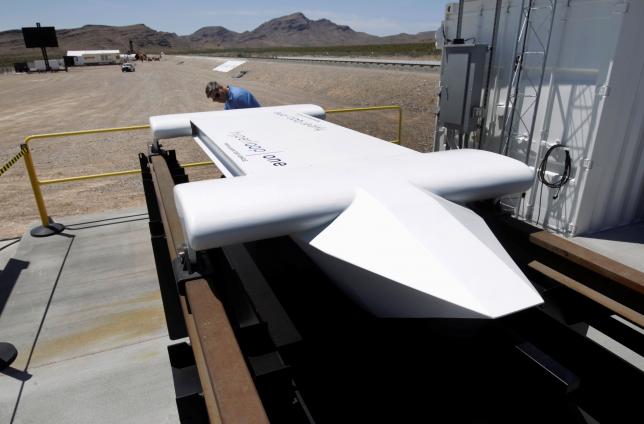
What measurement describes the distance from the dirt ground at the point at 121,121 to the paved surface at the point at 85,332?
2257 millimetres

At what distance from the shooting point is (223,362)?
1540mm

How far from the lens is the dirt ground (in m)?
8.34

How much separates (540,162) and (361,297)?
389 centimetres

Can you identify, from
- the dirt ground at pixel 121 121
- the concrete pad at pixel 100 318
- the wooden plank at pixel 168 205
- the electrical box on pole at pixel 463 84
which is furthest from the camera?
the dirt ground at pixel 121 121

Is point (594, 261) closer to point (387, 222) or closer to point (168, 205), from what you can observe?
point (387, 222)

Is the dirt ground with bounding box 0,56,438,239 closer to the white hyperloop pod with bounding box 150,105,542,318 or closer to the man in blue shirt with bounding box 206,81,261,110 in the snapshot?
the man in blue shirt with bounding box 206,81,261,110

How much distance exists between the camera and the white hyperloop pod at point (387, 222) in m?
1.59

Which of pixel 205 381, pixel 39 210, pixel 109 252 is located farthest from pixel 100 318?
pixel 205 381

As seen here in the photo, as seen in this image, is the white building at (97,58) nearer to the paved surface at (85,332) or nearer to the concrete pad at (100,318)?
the paved surface at (85,332)

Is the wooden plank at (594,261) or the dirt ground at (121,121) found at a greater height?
the wooden plank at (594,261)

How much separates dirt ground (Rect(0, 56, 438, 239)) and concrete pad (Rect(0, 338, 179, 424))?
4.20 metres

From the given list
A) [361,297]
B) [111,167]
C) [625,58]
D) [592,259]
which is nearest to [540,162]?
[625,58]

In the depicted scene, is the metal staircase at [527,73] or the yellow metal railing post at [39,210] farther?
the yellow metal railing post at [39,210]

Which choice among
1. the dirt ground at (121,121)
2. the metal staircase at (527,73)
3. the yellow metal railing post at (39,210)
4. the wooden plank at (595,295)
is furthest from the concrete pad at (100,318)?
the metal staircase at (527,73)
